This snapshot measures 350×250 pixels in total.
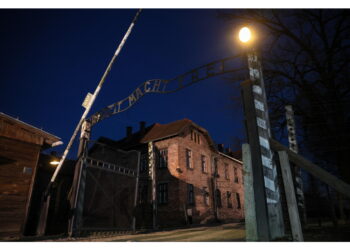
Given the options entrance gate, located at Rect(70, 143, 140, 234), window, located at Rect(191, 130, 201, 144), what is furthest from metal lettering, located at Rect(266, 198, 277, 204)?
window, located at Rect(191, 130, 201, 144)

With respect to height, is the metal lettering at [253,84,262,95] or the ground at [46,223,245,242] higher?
the metal lettering at [253,84,262,95]

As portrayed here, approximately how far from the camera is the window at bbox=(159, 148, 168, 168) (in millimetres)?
18375

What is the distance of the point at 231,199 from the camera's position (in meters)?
23.3

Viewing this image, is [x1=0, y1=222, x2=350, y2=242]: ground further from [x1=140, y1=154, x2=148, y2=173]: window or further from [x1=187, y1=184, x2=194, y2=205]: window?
[x1=140, y1=154, x2=148, y2=173]: window

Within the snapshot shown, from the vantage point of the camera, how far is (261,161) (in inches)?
127

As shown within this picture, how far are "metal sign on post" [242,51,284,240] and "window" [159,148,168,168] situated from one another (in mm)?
15149

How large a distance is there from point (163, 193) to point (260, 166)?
50.5 ft

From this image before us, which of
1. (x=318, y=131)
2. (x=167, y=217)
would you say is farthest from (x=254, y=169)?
(x=167, y=217)

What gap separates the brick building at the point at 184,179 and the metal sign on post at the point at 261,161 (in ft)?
35.9

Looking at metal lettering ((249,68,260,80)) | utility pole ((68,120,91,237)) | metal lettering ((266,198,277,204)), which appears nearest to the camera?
metal lettering ((266,198,277,204))

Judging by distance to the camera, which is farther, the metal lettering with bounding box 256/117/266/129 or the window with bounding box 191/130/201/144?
the window with bounding box 191/130/201/144

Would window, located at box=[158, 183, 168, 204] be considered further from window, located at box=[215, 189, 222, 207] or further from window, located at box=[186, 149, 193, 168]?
window, located at box=[215, 189, 222, 207]

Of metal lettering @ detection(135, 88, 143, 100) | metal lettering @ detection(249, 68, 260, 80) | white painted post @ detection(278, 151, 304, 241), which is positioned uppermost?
metal lettering @ detection(135, 88, 143, 100)

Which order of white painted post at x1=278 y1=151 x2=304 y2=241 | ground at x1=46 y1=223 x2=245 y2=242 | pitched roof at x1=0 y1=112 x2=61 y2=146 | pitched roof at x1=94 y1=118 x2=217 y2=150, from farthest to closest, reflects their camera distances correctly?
pitched roof at x1=94 y1=118 x2=217 y2=150 < pitched roof at x1=0 y1=112 x2=61 y2=146 < ground at x1=46 y1=223 x2=245 y2=242 < white painted post at x1=278 y1=151 x2=304 y2=241
